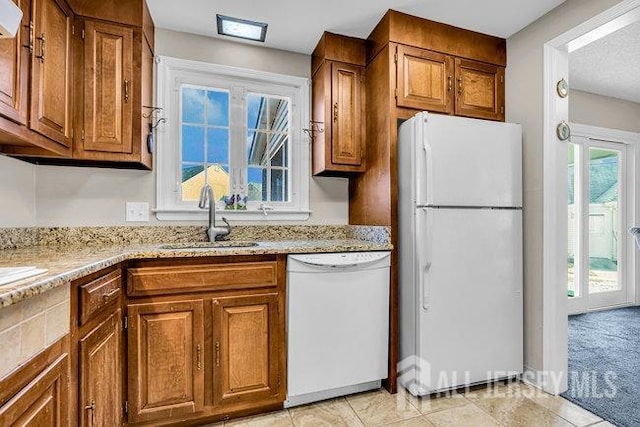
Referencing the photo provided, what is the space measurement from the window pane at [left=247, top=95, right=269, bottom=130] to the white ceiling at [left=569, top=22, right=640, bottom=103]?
2.57m

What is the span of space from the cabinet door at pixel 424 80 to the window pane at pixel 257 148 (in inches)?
41.1

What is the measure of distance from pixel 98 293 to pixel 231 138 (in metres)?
1.48

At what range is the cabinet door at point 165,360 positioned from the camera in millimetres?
1582

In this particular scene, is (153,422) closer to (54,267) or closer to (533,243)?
(54,267)

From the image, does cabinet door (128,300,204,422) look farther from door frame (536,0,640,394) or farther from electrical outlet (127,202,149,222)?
door frame (536,0,640,394)

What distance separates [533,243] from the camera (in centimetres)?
212

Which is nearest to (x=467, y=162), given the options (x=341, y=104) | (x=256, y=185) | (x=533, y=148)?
(x=533, y=148)

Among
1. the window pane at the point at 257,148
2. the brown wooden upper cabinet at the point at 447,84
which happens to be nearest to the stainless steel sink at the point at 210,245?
the window pane at the point at 257,148

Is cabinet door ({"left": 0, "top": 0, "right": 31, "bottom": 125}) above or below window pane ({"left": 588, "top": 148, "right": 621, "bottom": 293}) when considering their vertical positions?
above

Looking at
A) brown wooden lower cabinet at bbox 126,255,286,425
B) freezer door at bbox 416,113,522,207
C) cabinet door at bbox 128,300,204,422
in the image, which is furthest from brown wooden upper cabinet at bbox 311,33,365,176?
cabinet door at bbox 128,300,204,422

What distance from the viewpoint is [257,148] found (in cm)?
254

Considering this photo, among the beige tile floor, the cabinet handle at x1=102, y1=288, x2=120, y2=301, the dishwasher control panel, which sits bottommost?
the beige tile floor

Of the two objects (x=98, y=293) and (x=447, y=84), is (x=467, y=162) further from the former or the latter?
(x=98, y=293)

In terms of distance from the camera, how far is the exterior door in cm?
364
